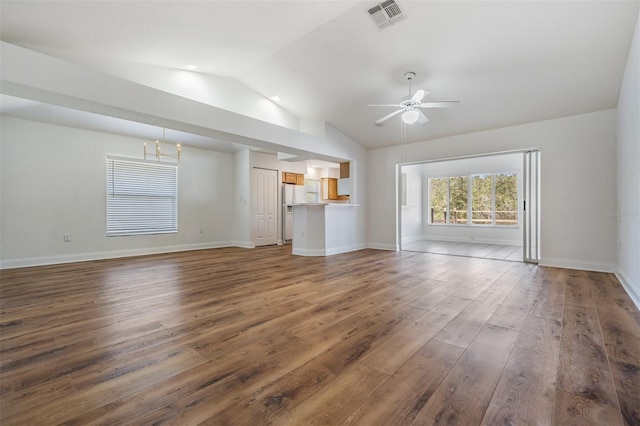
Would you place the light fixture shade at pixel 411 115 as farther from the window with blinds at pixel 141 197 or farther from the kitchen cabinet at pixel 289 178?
the window with blinds at pixel 141 197

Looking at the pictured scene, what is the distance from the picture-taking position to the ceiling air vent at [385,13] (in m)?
3.12

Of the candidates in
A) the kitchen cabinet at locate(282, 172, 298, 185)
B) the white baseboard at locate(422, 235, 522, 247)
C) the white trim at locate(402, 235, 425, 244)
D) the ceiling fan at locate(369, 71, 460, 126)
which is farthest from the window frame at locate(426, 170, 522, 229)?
the ceiling fan at locate(369, 71, 460, 126)

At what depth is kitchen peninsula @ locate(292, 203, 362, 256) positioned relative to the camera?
6.13 metres

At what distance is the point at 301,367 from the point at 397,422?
2.09 feet

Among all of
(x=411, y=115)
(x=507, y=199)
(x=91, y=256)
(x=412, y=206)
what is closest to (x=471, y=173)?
(x=507, y=199)

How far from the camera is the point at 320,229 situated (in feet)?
20.2

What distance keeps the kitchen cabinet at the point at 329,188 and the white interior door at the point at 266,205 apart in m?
2.07

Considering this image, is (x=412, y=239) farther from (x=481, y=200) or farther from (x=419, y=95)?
(x=419, y=95)

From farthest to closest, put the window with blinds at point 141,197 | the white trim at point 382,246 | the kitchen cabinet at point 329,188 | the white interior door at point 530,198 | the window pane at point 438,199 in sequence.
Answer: the kitchen cabinet at point 329,188 → the window pane at point 438,199 → the white trim at point 382,246 → the window with blinds at point 141,197 → the white interior door at point 530,198

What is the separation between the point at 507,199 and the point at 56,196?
10.6 meters

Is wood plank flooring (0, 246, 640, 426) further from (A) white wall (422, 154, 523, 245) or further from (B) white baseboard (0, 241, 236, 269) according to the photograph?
(A) white wall (422, 154, 523, 245)

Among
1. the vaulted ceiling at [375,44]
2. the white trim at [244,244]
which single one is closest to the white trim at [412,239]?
the vaulted ceiling at [375,44]

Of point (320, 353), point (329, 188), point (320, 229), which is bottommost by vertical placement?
point (320, 353)

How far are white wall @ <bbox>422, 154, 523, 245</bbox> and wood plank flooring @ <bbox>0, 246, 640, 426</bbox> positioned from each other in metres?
4.51
